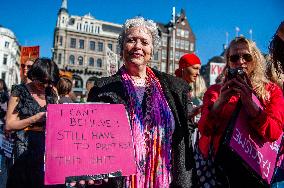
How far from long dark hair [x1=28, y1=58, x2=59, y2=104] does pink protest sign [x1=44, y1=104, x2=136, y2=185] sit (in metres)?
1.34

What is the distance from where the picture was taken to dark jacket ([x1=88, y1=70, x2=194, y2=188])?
2.03 metres

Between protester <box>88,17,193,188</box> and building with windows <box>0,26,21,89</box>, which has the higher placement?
building with windows <box>0,26,21,89</box>

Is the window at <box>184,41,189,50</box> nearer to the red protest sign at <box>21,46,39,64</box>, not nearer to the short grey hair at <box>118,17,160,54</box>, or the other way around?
the red protest sign at <box>21,46,39,64</box>

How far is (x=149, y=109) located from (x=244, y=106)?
0.59 metres

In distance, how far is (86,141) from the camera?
177cm

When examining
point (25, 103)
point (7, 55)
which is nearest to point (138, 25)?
point (25, 103)

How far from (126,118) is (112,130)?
12cm

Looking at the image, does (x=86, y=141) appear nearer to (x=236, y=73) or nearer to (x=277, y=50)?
(x=236, y=73)

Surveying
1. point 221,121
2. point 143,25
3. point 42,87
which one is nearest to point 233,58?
point 221,121

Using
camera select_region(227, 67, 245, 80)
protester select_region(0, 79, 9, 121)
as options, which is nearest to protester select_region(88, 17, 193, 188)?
camera select_region(227, 67, 245, 80)

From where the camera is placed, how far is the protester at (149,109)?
1.99 metres

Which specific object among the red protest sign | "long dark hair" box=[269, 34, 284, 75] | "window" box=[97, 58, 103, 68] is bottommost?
"long dark hair" box=[269, 34, 284, 75]

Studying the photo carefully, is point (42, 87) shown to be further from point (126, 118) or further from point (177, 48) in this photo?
point (177, 48)

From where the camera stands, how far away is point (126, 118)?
6.31 ft
